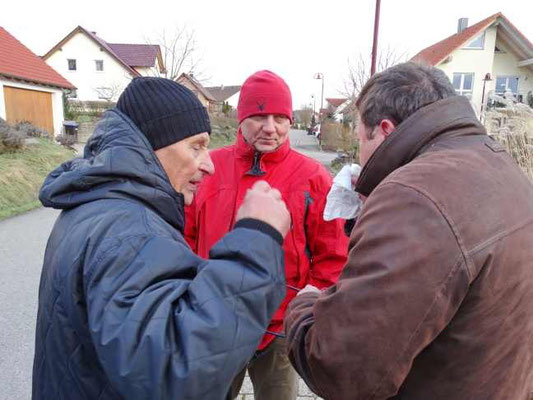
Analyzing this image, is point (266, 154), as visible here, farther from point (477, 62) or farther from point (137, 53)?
point (137, 53)

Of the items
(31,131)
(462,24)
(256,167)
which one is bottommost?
(31,131)

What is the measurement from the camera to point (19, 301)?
15.2 ft

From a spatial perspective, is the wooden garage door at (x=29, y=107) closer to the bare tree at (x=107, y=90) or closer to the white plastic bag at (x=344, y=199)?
the bare tree at (x=107, y=90)

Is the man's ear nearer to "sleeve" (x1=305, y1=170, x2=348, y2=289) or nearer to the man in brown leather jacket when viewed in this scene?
the man in brown leather jacket

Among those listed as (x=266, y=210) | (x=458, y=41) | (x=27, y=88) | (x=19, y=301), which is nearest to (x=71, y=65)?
(x=27, y=88)

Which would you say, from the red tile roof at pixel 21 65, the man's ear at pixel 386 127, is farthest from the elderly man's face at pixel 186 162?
the red tile roof at pixel 21 65

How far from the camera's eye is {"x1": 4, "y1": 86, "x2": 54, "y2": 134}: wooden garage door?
18.0 m

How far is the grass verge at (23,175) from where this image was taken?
9.12 meters

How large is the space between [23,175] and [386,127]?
1121 centimetres

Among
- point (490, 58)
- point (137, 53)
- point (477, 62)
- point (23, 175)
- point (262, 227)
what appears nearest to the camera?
point (262, 227)

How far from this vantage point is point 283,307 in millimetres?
2354

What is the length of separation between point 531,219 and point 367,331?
0.57m

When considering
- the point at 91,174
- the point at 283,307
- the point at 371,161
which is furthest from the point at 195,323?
the point at 283,307

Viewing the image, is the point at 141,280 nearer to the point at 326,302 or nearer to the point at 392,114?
the point at 326,302
